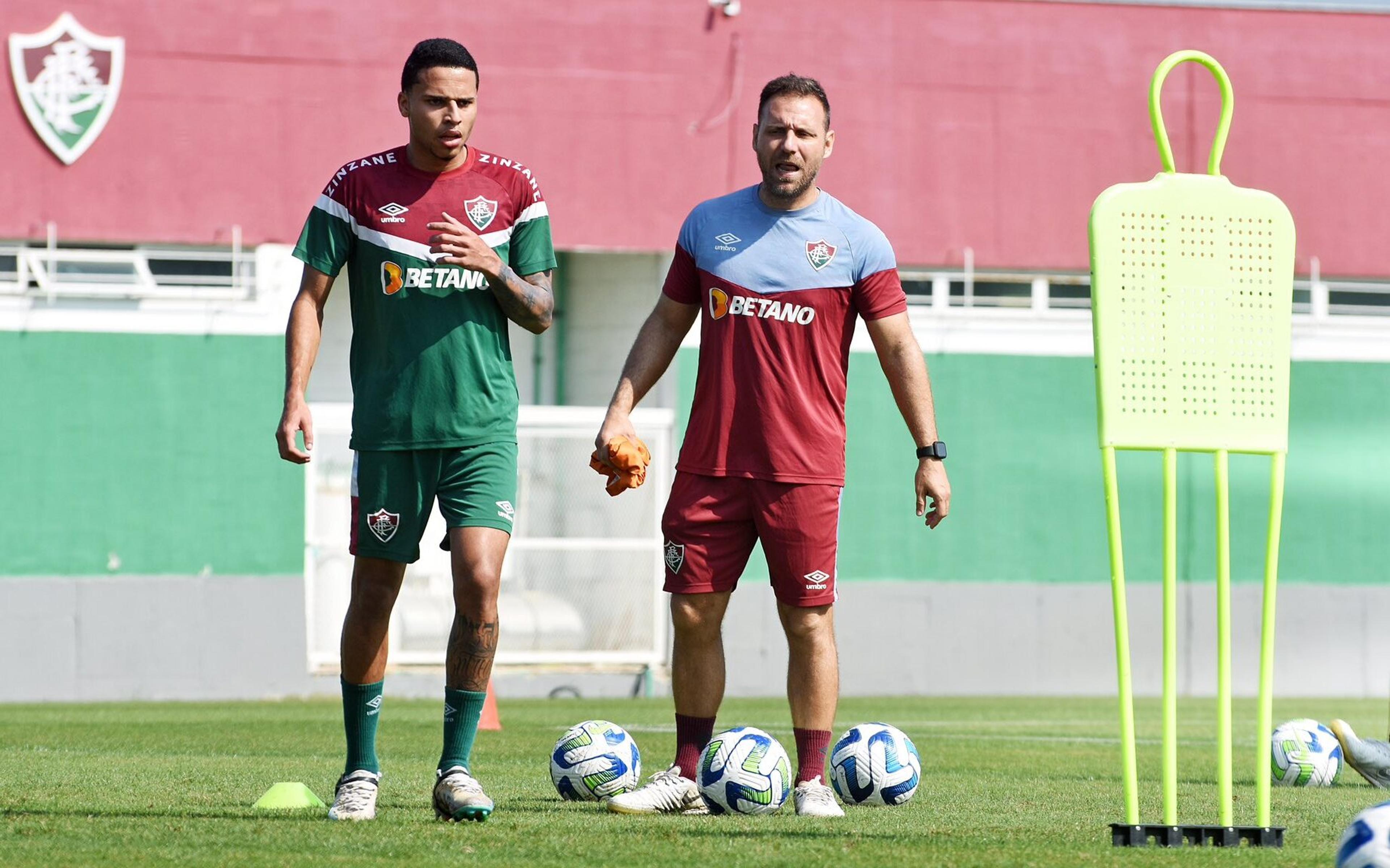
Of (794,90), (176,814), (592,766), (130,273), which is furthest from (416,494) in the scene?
Result: (130,273)

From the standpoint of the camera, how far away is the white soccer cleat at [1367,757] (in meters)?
8.48

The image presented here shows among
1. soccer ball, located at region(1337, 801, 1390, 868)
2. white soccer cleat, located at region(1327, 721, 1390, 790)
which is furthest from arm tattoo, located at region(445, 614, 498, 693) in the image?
white soccer cleat, located at region(1327, 721, 1390, 790)

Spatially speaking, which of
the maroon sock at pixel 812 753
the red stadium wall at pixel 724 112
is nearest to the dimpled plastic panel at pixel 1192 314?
the maroon sock at pixel 812 753

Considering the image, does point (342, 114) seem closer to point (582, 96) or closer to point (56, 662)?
point (582, 96)

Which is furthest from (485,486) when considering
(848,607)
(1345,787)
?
(848,607)

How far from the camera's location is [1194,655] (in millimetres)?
21531

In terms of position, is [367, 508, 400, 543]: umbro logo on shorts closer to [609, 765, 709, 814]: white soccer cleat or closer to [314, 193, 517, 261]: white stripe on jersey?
[314, 193, 517, 261]: white stripe on jersey

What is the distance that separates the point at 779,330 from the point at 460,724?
1681 millimetres

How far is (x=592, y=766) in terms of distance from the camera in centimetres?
708

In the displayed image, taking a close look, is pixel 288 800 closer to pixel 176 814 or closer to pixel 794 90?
pixel 176 814

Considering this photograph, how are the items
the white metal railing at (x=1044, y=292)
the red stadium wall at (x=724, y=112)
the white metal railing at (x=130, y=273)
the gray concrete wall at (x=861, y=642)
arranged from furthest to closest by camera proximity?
the white metal railing at (x=1044, y=292)
the red stadium wall at (x=724, y=112)
the white metal railing at (x=130, y=273)
the gray concrete wall at (x=861, y=642)

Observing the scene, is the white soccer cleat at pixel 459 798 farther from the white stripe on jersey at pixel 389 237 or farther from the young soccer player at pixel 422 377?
the white stripe on jersey at pixel 389 237

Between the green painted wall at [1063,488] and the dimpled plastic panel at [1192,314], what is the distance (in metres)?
15.0

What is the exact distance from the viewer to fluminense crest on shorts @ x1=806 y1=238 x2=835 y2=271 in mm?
6672
